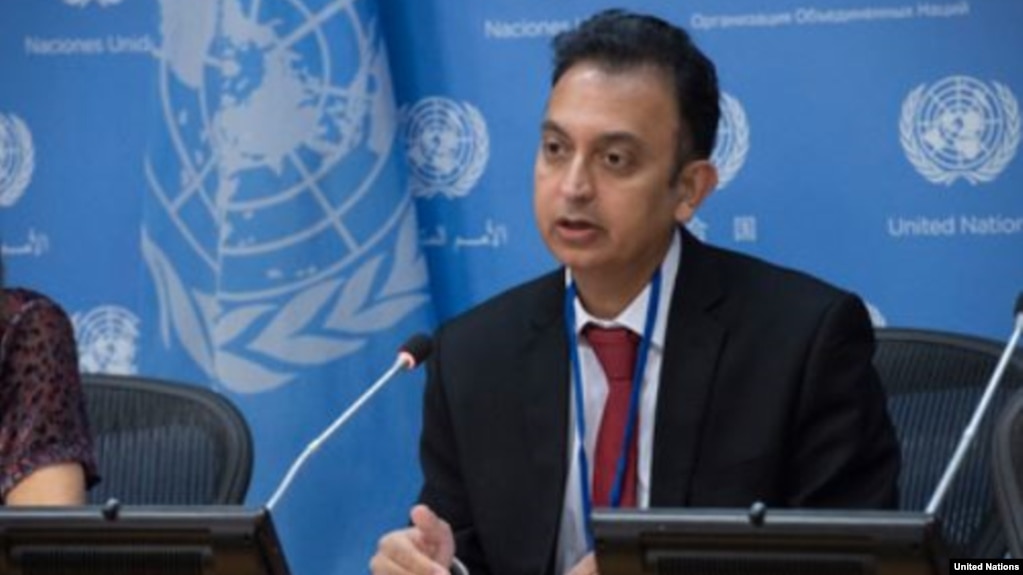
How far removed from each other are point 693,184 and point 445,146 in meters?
1.31

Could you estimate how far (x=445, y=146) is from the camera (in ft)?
15.3

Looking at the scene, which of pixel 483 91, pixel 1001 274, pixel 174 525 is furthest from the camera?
pixel 483 91

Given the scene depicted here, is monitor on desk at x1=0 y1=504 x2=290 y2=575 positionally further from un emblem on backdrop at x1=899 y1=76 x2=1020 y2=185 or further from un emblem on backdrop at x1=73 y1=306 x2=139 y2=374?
un emblem on backdrop at x1=73 y1=306 x2=139 y2=374

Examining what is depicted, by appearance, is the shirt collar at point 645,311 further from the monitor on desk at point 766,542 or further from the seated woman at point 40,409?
the monitor on desk at point 766,542

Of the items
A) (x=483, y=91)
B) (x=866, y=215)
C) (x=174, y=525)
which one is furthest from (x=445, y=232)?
(x=174, y=525)

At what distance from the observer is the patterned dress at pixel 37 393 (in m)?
3.35

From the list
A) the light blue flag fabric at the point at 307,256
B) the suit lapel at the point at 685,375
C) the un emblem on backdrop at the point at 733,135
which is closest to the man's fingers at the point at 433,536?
the suit lapel at the point at 685,375

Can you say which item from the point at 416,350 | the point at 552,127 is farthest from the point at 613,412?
the point at 552,127

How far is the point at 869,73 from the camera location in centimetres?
434

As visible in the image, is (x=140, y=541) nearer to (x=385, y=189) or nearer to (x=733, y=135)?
(x=385, y=189)

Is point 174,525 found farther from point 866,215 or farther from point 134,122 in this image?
point 134,122

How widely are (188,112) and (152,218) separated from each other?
Result: 0.80ft

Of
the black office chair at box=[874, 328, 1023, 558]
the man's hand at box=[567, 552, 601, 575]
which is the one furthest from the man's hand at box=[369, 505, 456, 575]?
the black office chair at box=[874, 328, 1023, 558]

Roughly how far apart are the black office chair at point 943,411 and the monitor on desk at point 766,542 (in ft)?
3.48
